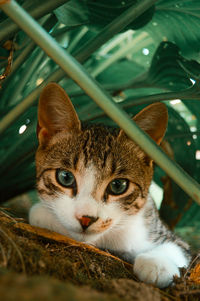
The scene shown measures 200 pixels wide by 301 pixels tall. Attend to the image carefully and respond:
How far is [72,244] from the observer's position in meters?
1.01

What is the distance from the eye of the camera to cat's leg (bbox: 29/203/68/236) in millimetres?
1217

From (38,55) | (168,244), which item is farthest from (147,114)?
(38,55)

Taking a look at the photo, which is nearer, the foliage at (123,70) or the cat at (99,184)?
the cat at (99,184)

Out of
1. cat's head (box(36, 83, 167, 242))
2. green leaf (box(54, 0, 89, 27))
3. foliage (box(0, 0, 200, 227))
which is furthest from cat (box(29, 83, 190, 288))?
green leaf (box(54, 0, 89, 27))

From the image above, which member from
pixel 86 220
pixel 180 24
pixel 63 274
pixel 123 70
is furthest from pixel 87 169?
pixel 123 70

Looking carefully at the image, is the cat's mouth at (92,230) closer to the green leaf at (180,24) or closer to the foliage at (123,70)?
the foliage at (123,70)

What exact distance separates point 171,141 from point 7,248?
1246mm

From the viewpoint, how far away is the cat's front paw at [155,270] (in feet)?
3.12

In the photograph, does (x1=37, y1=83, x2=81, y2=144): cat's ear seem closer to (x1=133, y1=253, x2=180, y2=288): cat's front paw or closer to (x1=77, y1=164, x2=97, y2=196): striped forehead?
(x1=77, y1=164, x2=97, y2=196): striped forehead

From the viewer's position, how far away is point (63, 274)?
791 millimetres

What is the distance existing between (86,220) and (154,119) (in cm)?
50

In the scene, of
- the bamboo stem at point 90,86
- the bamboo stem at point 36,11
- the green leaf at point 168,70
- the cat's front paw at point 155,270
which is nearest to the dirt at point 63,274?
the cat's front paw at point 155,270

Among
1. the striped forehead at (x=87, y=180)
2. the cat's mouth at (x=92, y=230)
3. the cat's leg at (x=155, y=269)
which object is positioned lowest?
the cat's leg at (x=155, y=269)

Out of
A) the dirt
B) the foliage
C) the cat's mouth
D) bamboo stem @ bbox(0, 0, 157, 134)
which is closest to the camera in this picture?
the dirt
